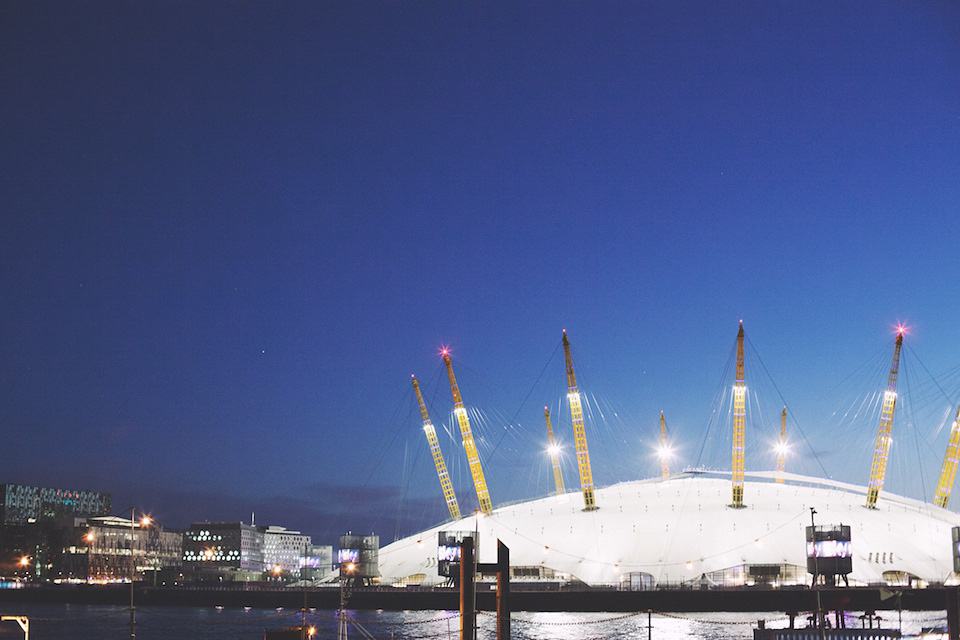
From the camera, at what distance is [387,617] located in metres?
124

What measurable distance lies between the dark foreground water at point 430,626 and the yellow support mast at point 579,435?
25770 millimetres

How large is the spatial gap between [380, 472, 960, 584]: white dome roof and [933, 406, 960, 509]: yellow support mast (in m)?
3.28

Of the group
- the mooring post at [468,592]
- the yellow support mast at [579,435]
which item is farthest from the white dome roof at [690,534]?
the mooring post at [468,592]

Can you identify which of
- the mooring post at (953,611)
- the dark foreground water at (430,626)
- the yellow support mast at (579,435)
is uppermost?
the yellow support mast at (579,435)

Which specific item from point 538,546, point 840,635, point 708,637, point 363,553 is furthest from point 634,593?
point 840,635

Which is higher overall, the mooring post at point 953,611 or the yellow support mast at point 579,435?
the yellow support mast at point 579,435

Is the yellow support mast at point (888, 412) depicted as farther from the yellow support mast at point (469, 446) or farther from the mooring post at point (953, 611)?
the mooring post at point (953, 611)

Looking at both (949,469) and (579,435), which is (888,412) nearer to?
(949,469)

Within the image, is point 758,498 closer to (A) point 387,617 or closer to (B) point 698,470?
(B) point 698,470

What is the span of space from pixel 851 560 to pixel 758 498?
31.1 metres

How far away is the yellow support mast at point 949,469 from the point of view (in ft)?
532

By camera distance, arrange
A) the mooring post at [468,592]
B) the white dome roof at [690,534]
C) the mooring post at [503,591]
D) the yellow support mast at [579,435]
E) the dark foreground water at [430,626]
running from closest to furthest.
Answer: the mooring post at [468,592]
the mooring post at [503,591]
the dark foreground water at [430,626]
the white dome roof at [690,534]
the yellow support mast at [579,435]

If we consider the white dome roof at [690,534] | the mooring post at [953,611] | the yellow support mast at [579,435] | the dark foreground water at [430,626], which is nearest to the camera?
the mooring post at [953,611]

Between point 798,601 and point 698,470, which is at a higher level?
point 698,470
